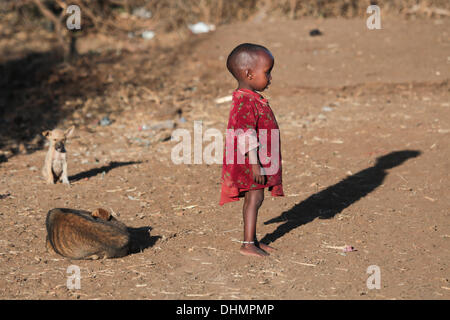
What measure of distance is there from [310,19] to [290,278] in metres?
8.70

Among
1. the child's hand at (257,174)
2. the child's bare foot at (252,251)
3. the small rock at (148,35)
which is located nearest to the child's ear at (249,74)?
the child's hand at (257,174)

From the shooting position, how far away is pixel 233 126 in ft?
13.9

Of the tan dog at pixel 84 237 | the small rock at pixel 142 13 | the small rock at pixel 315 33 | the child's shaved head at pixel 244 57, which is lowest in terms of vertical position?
the tan dog at pixel 84 237

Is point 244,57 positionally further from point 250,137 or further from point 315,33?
point 315,33

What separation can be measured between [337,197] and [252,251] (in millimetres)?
1695

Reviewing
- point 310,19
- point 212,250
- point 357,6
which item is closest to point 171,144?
point 212,250

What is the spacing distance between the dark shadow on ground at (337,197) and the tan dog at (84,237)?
1.16m

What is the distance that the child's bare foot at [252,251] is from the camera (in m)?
4.45

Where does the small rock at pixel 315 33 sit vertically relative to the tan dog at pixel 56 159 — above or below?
above

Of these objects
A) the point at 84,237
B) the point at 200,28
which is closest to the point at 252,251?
the point at 84,237

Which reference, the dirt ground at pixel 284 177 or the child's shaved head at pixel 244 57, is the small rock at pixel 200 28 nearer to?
the dirt ground at pixel 284 177

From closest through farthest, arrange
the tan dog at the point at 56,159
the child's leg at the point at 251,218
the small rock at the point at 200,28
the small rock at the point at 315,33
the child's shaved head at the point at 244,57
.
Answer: the child's shaved head at the point at 244,57
the child's leg at the point at 251,218
the tan dog at the point at 56,159
the small rock at the point at 315,33
the small rock at the point at 200,28

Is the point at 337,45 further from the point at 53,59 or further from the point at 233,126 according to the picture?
the point at 233,126

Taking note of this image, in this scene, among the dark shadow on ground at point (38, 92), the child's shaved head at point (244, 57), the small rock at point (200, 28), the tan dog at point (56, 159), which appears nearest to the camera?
the child's shaved head at point (244, 57)
